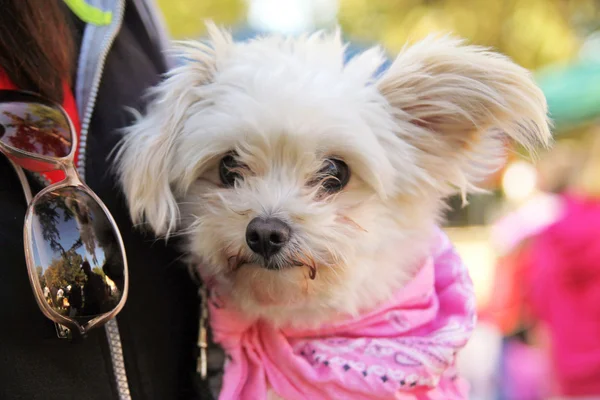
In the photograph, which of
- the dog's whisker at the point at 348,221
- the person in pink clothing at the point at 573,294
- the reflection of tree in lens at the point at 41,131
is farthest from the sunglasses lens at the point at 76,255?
the person in pink clothing at the point at 573,294

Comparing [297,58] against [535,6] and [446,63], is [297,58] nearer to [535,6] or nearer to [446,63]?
[446,63]

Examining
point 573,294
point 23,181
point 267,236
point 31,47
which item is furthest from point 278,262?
point 573,294

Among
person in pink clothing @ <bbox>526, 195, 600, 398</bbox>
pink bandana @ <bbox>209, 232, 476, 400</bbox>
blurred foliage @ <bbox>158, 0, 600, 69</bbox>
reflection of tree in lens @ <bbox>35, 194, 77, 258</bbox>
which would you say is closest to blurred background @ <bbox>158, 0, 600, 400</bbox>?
person in pink clothing @ <bbox>526, 195, 600, 398</bbox>

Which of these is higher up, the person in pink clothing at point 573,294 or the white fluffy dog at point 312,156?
the person in pink clothing at point 573,294

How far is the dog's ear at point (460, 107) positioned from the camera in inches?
69.3

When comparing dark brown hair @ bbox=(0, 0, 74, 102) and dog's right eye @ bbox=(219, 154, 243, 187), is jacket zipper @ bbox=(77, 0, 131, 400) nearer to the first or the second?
dark brown hair @ bbox=(0, 0, 74, 102)

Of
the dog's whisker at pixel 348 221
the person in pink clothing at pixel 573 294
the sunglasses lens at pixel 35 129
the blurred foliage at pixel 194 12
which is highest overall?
the blurred foliage at pixel 194 12

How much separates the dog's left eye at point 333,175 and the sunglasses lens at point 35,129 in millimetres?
717

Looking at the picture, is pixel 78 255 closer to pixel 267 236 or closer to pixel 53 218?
pixel 53 218

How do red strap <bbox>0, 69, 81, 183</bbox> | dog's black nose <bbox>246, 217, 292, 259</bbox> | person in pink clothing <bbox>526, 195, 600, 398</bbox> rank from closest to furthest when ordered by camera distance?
red strap <bbox>0, 69, 81, 183</bbox> → dog's black nose <bbox>246, 217, 292, 259</bbox> → person in pink clothing <bbox>526, 195, 600, 398</bbox>

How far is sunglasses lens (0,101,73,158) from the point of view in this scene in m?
1.42

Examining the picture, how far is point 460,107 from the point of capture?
1.88 m

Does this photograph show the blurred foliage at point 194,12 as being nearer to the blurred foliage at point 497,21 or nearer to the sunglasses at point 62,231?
the blurred foliage at point 497,21

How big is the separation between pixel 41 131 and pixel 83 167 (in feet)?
0.54
